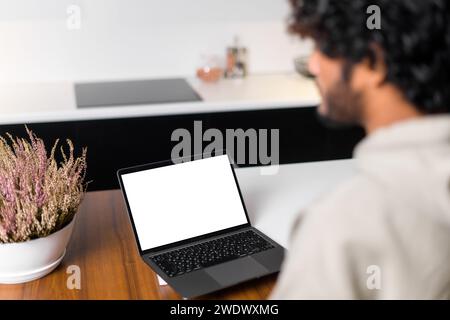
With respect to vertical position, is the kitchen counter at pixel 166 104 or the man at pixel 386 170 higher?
the man at pixel 386 170

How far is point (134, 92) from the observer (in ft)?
9.60

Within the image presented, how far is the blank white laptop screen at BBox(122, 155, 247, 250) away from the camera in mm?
1392

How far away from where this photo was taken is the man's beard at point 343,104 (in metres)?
0.91

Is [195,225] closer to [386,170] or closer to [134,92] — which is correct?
[386,170]

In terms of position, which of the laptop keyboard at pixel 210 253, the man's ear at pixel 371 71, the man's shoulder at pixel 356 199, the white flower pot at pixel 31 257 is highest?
the man's ear at pixel 371 71

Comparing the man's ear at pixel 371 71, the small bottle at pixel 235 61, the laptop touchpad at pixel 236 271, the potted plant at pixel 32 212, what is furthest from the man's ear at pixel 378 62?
the small bottle at pixel 235 61

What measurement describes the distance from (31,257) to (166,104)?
1549 millimetres

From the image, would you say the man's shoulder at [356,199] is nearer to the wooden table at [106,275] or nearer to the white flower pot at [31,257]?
the wooden table at [106,275]

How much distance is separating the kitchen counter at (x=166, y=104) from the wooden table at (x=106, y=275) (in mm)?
1139

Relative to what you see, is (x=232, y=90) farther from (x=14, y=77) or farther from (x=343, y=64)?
(x=343, y=64)

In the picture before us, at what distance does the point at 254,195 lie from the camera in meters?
1.69

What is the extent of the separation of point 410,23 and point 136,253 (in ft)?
2.77

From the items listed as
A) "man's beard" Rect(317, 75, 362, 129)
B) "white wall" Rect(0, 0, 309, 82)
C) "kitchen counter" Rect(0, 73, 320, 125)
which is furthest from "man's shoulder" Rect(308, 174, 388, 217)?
"white wall" Rect(0, 0, 309, 82)
